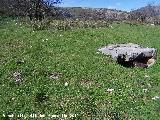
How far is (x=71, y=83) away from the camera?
22531 millimetres

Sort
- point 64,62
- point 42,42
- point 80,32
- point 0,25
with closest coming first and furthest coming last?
point 64,62 < point 42,42 < point 80,32 < point 0,25

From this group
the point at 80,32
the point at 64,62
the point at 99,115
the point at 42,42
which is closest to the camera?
the point at 99,115

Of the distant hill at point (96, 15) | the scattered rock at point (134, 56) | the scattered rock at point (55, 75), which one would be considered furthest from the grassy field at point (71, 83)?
the distant hill at point (96, 15)

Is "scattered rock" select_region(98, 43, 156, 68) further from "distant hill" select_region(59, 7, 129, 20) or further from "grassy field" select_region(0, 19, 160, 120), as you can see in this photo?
"distant hill" select_region(59, 7, 129, 20)

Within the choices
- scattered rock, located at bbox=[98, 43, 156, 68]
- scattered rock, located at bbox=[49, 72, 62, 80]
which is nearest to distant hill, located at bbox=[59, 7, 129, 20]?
scattered rock, located at bbox=[98, 43, 156, 68]

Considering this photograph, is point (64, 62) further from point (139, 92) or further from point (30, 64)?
point (139, 92)

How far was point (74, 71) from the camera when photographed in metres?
24.7

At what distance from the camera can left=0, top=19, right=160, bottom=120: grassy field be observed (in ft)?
62.4

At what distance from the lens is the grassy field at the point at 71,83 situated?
19.0 meters

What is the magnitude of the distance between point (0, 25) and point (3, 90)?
24.2m

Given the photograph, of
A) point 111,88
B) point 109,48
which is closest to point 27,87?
point 111,88

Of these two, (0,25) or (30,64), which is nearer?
(30,64)

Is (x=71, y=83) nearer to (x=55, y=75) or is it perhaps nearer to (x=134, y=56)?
(x=55, y=75)

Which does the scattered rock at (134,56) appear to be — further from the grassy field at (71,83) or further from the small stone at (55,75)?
the small stone at (55,75)
